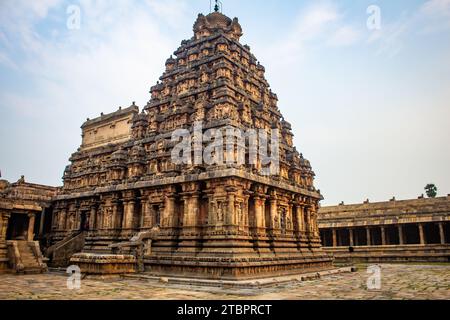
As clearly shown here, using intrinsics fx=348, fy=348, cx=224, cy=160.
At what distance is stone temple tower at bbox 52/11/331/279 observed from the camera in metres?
20.2

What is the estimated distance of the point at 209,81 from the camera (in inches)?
1028

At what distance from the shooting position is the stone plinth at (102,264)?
18636mm

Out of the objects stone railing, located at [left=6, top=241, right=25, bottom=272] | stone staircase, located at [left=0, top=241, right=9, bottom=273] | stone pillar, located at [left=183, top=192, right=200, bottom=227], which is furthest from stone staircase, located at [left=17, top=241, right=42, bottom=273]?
stone pillar, located at [left=183, top=192, right=200, bottom=227]

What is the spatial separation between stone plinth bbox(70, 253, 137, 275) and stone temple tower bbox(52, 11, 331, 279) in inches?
65.9

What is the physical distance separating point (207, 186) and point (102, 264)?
7227 mm

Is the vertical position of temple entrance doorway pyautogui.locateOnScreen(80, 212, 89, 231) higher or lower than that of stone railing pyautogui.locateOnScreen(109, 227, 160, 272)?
higher

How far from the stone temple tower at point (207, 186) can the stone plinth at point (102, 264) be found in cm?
167

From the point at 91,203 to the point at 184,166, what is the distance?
12565 mm

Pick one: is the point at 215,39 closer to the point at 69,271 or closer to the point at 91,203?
the point at 91,203

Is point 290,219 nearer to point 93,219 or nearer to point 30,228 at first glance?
point 93,219

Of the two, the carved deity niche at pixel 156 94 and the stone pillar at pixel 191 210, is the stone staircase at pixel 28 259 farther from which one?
the carved deity niche at pixel 156 94


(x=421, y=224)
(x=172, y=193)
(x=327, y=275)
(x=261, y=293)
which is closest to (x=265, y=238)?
(x=327, y=275)

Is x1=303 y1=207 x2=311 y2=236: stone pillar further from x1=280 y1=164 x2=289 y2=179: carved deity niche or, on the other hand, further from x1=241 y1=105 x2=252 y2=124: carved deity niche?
x1=241 y1=105 x2=252 y2=124: carved deity niche

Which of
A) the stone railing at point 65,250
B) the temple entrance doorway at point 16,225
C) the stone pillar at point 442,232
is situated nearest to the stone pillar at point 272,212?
the stone railing at point 65,250
